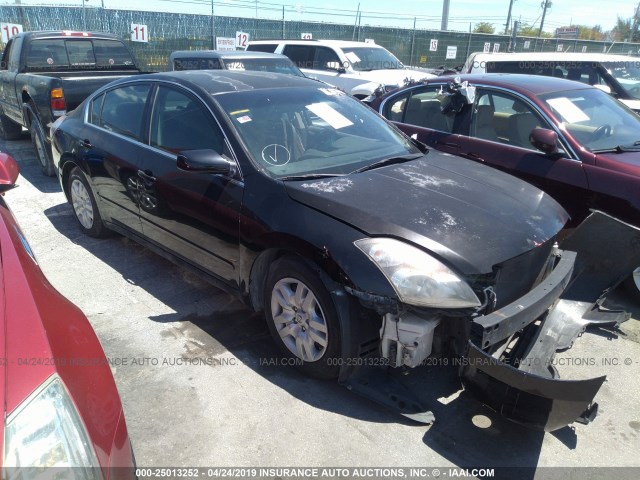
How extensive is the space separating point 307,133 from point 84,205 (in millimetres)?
2675

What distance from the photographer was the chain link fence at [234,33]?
46.4 ft

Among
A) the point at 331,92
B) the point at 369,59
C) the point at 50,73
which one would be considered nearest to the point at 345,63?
the point at 369,59

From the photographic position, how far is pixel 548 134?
4.18m

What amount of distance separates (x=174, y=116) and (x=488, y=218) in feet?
7.82

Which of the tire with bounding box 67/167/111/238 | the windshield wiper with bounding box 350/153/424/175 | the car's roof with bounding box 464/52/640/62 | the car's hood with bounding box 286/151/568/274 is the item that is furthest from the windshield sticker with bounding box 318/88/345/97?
the car's roof with bounding box 464/52/640/62

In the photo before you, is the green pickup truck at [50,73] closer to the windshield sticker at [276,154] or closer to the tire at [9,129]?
the tire at [9,129]

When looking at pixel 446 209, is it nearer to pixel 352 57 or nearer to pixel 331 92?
pixel 331 92

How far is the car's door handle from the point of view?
379 centimetres

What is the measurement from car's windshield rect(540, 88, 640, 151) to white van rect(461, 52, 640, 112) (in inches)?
161

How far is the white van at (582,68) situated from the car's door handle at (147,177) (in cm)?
781

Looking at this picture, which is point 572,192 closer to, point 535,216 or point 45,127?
point 535,216

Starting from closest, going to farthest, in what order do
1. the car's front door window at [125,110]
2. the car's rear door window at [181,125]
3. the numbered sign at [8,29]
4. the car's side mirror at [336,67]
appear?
the car's rear door window at [181,125], the car's front door window at [125,110], the car's side mirror at [336,67], the numbered sign at [8,29]

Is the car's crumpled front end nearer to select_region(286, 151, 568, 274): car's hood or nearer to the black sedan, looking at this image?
the black sedan

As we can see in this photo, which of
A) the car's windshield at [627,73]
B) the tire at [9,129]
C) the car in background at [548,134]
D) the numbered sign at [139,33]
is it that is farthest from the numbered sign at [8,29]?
the car's windshield at [627,73]
